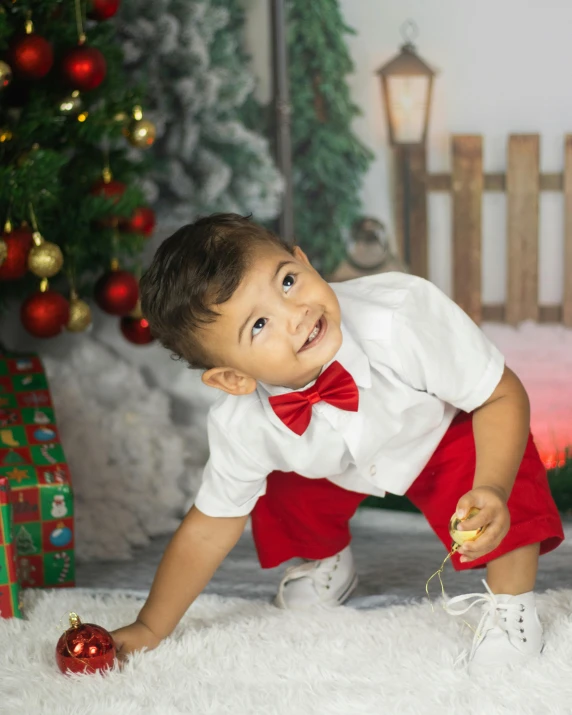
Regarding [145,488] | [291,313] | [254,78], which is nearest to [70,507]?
[145,488]

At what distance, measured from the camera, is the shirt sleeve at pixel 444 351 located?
1.18m

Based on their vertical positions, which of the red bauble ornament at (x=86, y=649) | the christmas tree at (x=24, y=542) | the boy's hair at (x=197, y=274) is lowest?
the christmas tree at (x=24, y=542)

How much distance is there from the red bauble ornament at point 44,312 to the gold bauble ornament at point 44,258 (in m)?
0.06

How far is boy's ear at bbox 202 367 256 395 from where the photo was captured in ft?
3.82

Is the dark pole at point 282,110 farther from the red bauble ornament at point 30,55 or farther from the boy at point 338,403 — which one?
the boy at point 338,403

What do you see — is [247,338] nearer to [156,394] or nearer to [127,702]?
[127,702]

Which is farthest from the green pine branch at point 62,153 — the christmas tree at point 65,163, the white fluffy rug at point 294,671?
the white fluffy rug at point 294,671

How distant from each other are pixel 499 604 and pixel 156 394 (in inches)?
38.6

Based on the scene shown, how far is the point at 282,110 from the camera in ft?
7.14

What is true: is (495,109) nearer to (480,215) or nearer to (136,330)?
(480,215)

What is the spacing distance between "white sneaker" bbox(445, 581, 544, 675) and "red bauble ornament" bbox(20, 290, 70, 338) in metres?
0.82

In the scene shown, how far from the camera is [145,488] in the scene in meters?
1.83

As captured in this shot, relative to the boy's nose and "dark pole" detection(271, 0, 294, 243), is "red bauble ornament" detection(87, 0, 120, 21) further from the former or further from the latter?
the boy's nose

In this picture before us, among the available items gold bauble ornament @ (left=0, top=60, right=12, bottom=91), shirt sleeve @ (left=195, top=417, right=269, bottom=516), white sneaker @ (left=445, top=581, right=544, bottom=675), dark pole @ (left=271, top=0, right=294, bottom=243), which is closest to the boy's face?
shirt sleeve @ (left=195, top=417, right=269, bottom=516)
